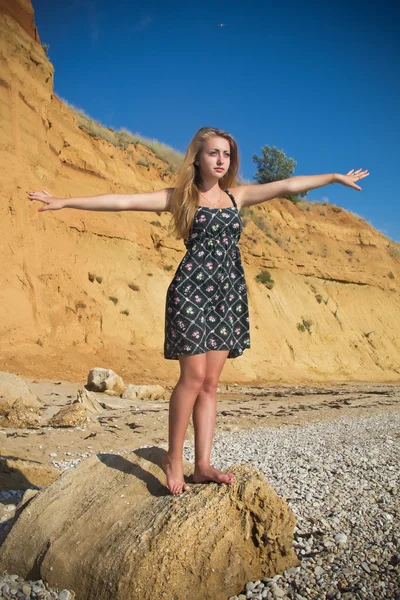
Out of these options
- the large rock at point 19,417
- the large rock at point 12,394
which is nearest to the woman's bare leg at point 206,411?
the large rock at point 19,417

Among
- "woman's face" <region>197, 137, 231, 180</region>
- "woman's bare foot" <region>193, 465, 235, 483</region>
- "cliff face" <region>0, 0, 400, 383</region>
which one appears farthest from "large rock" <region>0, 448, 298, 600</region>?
"cliff face" <region>0, 0, 400, 383</region>

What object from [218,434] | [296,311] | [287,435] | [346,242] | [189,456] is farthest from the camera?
[346,242]

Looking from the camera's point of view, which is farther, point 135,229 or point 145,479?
point 135,229

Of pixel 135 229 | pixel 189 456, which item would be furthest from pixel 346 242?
pixel 189 456

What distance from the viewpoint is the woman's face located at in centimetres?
350

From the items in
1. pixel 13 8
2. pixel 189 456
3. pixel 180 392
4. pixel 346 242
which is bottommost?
pixel 189 456

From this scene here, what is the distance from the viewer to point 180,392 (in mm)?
3236

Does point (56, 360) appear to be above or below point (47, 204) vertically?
below

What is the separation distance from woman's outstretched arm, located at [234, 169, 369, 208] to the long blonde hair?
0.18 metres

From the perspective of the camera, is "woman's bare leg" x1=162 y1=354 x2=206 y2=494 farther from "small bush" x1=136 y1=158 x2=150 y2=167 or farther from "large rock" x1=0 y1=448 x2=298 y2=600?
"small bush" x1=136 y1=158 x2=150 y2=167

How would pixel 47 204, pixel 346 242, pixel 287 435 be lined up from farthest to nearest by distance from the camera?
pixel 346 242 < pixel 287 435 < pixel 47 204

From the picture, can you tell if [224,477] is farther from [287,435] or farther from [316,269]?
[316,269]

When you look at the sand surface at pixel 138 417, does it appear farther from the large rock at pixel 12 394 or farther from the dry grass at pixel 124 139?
the dry grass at pixel 124 139

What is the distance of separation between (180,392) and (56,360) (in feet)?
34.5
